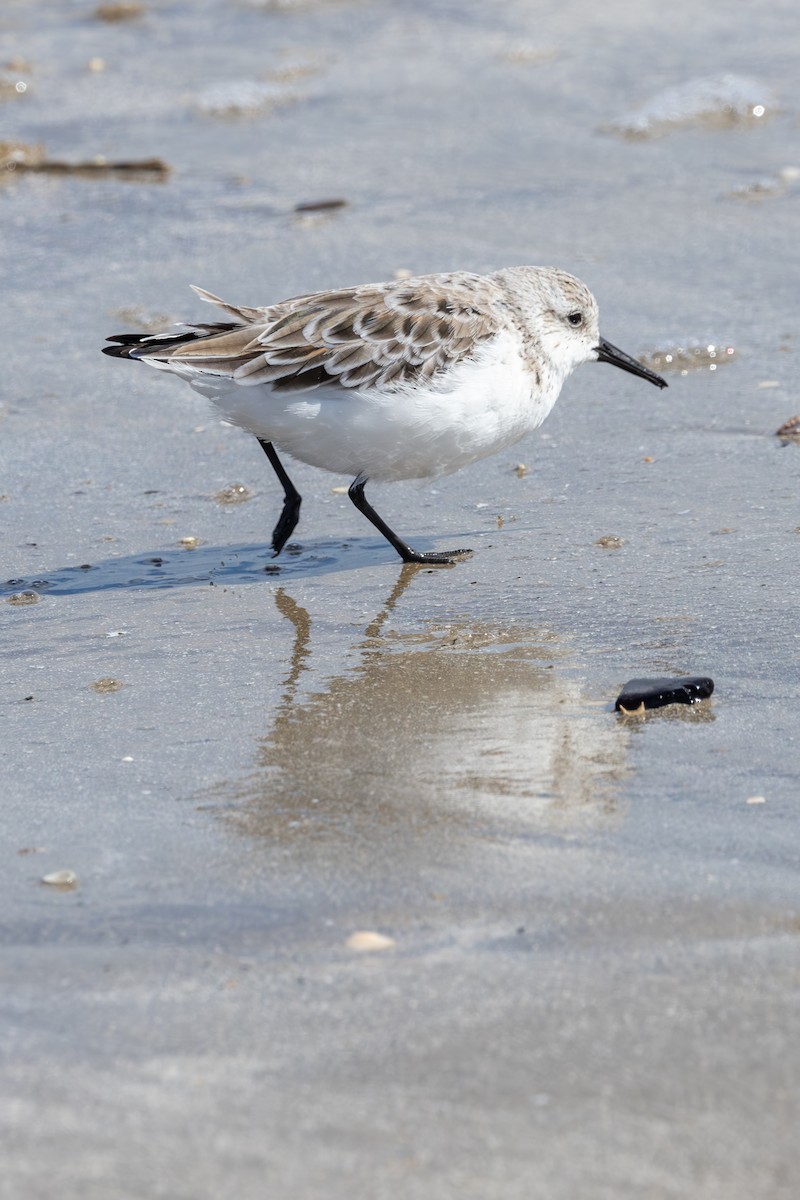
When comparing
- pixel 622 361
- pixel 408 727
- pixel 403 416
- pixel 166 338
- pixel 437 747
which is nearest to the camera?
pixel 437 747

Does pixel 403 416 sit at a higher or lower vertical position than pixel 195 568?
higher

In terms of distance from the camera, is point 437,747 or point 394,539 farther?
point 394,539

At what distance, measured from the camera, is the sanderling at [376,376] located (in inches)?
190

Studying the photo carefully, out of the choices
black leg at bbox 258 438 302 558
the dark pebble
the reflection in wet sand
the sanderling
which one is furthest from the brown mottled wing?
the dark pebble

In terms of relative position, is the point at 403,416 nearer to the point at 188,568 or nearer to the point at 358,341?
the point at 358,341

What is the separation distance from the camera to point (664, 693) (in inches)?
145

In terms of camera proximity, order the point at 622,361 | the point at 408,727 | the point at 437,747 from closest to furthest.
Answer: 1. the point at 437,747
2. the point at 408,727
3. the point at 622,361

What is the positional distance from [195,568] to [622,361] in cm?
167

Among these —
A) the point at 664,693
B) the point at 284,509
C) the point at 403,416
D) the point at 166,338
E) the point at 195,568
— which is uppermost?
the point at 166,338

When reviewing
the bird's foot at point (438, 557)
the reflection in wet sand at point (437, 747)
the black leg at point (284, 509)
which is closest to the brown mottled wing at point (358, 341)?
the black leg at point (284, 509)

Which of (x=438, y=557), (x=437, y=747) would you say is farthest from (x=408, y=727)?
(x=438, y=557)

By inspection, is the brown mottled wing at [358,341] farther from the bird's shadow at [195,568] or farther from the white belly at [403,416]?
the bird's shadow at [195,568]

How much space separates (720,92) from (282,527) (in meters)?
5.02

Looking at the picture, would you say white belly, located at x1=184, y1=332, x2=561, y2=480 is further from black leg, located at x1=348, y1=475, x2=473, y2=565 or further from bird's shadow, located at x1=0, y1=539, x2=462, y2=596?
bird's shadow, located at x1=0, y1=539, x2=462, y2=596
